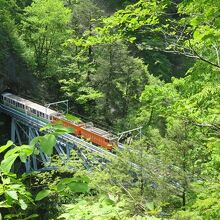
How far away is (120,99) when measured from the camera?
2891 centimetres

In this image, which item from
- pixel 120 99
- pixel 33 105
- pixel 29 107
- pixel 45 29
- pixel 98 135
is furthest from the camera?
pixel 45 29

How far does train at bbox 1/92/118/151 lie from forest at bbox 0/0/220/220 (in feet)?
5.86

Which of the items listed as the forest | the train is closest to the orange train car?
the train

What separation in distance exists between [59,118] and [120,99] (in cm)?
982

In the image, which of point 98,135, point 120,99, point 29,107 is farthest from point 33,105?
point 98,135

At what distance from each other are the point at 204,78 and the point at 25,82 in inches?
1113

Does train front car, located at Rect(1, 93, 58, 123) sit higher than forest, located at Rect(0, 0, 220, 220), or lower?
lower

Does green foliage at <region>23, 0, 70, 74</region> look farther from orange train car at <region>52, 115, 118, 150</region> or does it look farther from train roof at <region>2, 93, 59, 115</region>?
orange train car at <region>52, 115, 118, 150</region>

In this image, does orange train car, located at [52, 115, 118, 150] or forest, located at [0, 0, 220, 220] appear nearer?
forest, located at [0, 0, 220, 220]

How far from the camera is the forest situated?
2.41 m

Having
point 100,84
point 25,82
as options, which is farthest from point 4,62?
point 100,84

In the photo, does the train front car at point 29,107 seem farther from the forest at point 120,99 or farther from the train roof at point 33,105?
the forest at point 120,99

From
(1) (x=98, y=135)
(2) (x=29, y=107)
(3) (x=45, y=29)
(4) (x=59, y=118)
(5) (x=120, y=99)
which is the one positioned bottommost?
(1) (x=98, y=135)

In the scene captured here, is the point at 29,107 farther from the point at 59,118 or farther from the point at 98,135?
the point at 59,118
